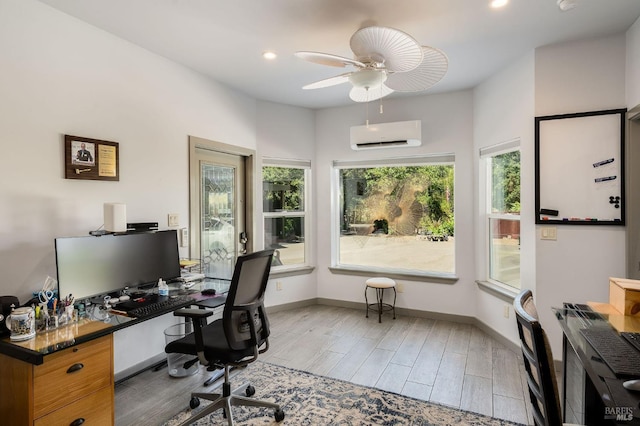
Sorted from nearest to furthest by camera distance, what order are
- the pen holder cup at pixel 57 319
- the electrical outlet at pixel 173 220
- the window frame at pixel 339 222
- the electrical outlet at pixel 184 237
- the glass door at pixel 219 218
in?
the pen holder cup at pixel 57 319, the electrical outlet at pixel 173 220, the electrical outlet at pixel 184 237, the glass door at pixel 219 218, the window frame at pixel 339 222

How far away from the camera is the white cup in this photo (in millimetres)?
1666

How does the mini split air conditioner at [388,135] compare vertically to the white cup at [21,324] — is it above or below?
above

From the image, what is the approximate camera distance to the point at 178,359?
295 centimetres

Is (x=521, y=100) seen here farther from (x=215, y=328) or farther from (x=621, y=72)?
(x=215, y=328)

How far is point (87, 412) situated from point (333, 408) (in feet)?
4.83

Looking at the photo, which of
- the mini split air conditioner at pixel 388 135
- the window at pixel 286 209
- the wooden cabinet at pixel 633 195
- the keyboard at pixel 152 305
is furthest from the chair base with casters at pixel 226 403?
the mini split air conditioner at pixel 388 135

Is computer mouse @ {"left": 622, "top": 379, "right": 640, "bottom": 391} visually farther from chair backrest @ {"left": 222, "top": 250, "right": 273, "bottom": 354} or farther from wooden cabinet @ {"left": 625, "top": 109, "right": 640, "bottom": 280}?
wooden cabinet @ {"left": 625, "top": 109, "right": 640, "bottom": 280}

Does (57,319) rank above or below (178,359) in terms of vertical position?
above

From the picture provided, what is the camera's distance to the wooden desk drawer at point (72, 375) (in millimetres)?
1578

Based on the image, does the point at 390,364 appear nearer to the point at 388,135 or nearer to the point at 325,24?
the point at 388,135

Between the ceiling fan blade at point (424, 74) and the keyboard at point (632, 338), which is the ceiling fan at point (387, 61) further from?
the keyboard at point (632, 338)

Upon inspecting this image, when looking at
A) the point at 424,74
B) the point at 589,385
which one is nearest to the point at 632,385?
the point at 589,385

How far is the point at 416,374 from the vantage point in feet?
9.18

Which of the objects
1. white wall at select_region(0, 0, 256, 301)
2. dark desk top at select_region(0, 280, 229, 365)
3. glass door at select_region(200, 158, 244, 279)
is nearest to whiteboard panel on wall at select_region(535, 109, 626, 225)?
dark desk top at select_region(0, 280, 229, 365)
